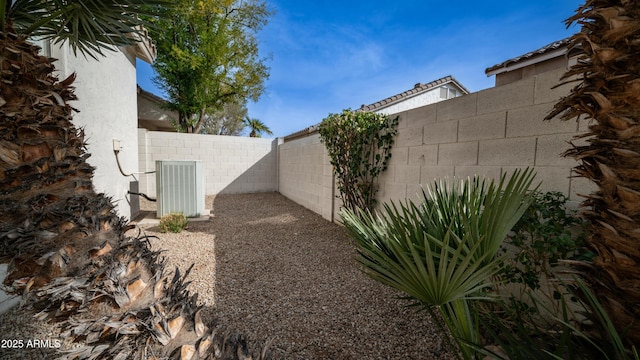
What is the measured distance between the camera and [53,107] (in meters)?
1.21

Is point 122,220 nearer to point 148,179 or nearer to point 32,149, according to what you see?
point 32,149

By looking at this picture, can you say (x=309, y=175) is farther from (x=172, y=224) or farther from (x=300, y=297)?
(x=300, y=297)

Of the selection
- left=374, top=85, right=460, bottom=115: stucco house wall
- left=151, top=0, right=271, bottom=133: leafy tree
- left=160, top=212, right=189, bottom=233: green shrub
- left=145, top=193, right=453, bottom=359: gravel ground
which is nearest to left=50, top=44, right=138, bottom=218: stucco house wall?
left=160, top=212, right=189, bottom=233: green shrub

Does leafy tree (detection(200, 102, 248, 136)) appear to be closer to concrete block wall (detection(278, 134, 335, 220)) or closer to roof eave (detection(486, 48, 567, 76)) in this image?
concrete block wall (detection(278, 134, 335, 220))

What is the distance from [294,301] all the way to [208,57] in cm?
1284

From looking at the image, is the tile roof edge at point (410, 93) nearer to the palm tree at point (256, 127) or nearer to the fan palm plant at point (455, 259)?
the palm tree at point (256, 127)

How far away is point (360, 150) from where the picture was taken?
477 centimetres

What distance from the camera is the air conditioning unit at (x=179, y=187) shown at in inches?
223

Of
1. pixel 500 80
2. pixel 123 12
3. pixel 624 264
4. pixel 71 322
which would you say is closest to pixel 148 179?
pixel 123 12

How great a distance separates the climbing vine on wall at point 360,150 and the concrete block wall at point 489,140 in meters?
0.22

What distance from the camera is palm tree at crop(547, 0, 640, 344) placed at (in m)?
0.94

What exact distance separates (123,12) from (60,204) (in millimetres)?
1342

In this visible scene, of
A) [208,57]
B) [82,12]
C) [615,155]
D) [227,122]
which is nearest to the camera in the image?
[615,155]

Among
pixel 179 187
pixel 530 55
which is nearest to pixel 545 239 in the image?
pixel 530 55
